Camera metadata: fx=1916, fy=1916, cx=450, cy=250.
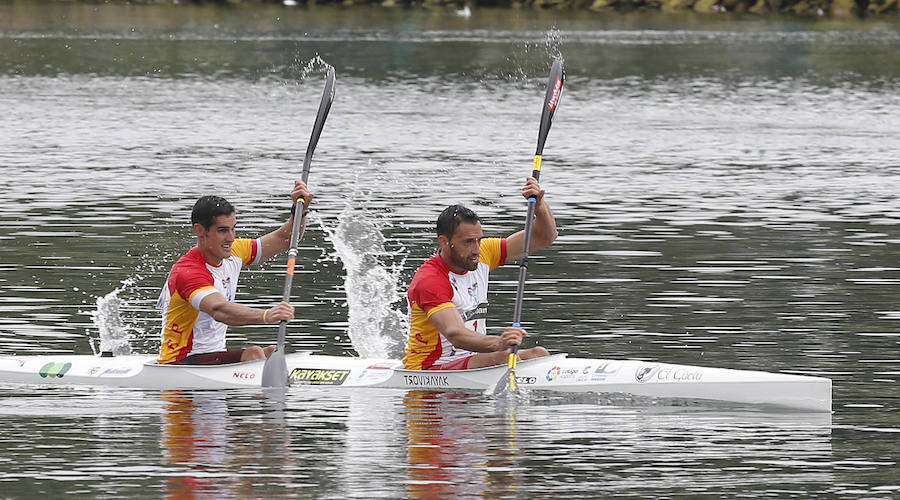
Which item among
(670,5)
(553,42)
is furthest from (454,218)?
(670,5)

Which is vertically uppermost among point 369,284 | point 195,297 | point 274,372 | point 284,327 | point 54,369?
point 195,297

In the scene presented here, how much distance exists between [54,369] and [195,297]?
1769 millimetres

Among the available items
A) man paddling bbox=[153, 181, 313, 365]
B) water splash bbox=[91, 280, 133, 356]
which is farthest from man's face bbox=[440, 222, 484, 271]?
water splash bbox=[91, 280, 133, 356]

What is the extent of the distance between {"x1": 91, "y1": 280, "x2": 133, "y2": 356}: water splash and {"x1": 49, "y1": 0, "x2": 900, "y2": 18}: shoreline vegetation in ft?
318

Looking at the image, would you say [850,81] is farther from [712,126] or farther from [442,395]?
[442,395]

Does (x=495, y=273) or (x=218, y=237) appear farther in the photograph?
(x=495, y=273)

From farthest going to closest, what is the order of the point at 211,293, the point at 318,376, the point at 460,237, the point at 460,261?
Answer: the point at 318,376
the point at 211,293
the point at 460,261
the point at 460,237

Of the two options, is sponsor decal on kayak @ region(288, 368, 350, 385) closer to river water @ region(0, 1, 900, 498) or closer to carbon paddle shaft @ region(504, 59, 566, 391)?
river water @ region(0, 1, 900, 498)

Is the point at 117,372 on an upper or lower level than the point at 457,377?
lower

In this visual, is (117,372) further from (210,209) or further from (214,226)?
(210,209)

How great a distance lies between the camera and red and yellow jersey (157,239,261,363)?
16438mm

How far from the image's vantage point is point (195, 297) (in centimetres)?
1636

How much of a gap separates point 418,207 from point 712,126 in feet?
59.4

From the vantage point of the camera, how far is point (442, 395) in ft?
53.4
